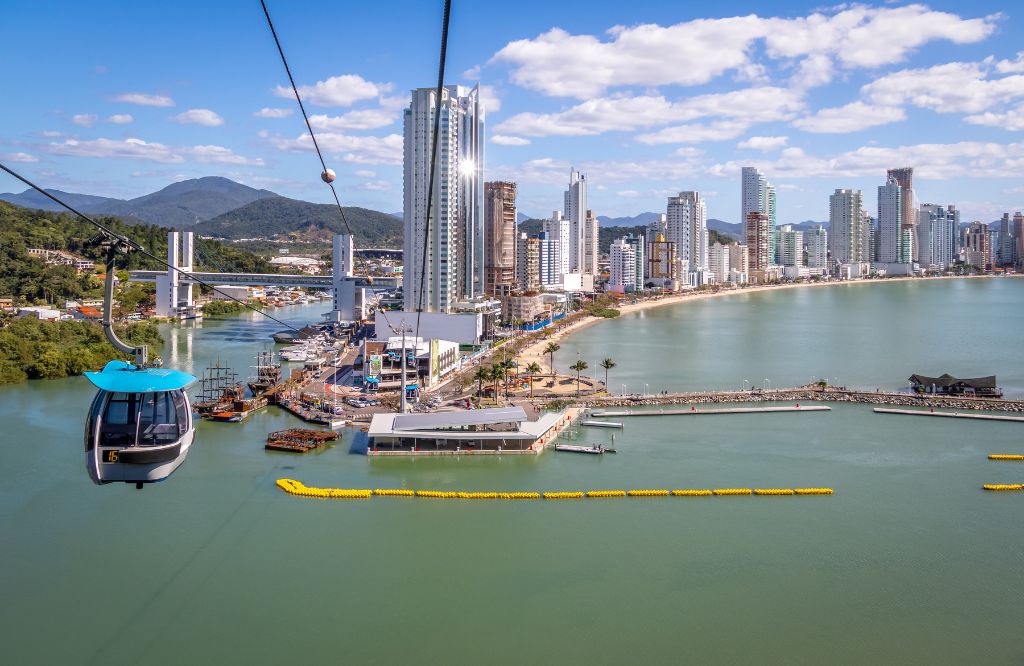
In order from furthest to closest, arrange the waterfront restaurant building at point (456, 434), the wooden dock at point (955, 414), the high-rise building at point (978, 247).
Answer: the high-rise building at point (978, 247) < the wooden dock at point (955, 414) < the waterfront restaurant building at point (456, 434)

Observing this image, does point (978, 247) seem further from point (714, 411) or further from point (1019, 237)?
point (714, 411)

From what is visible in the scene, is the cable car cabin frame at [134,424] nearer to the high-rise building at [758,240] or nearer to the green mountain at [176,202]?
the high-rise building at [758,240]

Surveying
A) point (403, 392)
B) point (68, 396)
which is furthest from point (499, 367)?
point (68, 396)

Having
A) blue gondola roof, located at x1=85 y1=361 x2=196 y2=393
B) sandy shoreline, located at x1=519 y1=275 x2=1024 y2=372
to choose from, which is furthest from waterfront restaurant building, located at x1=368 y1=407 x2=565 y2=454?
sandy shoreline, located at x1=519 y1=275 x2=1024 y2=372

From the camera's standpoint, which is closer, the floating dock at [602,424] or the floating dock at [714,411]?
the floating dock at [602,424]

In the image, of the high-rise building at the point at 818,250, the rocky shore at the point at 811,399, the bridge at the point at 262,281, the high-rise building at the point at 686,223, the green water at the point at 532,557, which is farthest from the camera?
the high-rise building at the point at 818,250

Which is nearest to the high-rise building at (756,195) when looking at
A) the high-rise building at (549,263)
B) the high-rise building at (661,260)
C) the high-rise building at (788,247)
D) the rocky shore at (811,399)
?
the high-rise building at (788,247)

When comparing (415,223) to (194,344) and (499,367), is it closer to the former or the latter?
(194,344)

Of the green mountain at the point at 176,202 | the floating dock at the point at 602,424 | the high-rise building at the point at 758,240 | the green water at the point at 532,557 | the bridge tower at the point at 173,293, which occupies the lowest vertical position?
the green water at the point at 532,557
